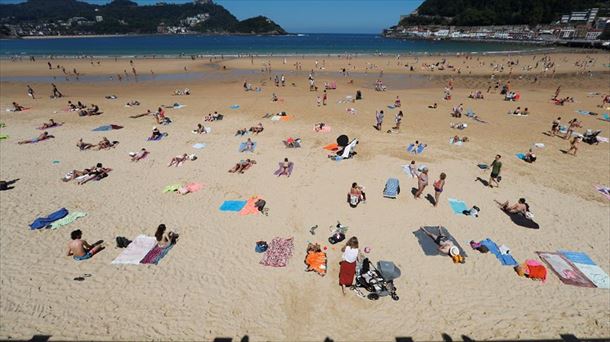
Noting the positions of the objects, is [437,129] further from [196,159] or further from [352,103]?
[196,159]

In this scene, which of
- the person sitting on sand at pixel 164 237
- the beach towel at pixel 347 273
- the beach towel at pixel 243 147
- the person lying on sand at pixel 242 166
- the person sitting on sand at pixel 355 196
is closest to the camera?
the beach towel at pixel 347 273

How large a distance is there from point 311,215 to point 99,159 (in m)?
11.9

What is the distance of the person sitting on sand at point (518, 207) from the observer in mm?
9883

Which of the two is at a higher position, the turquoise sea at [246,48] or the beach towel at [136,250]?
the turquoise sea at [246,48]

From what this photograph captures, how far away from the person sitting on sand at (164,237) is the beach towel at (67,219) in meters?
3.87

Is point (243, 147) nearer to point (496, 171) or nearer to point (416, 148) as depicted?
point (416, 148)

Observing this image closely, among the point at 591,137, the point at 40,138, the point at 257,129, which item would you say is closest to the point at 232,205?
the point at 257,129

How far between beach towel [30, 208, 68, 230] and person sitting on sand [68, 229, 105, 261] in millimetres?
2377

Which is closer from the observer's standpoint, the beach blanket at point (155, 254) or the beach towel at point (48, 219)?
the beach blanket at point (155, 254)

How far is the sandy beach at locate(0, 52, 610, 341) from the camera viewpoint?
6.67 m

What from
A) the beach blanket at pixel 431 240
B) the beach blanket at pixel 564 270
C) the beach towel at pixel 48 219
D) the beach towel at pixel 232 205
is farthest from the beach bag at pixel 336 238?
the beach towel at pixel 48 219

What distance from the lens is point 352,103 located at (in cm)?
2522

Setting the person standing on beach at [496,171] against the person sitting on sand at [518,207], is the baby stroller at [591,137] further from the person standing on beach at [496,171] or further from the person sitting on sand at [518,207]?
the person sitting on sand at [518,207]

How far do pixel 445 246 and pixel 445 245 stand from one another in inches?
1.1
